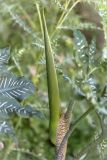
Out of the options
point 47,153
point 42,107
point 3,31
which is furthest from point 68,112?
point 3,31

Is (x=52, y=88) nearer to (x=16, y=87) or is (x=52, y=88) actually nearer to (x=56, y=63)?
(x=16, y=87)

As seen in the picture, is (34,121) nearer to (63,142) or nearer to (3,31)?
(3,31)

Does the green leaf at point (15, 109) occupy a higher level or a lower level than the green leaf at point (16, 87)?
lower

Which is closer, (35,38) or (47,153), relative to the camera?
(35,38)

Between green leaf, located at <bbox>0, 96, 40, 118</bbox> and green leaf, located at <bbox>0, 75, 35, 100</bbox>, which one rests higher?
green leaf, located at <bbox>0, 75, 35, 100</bbox>
